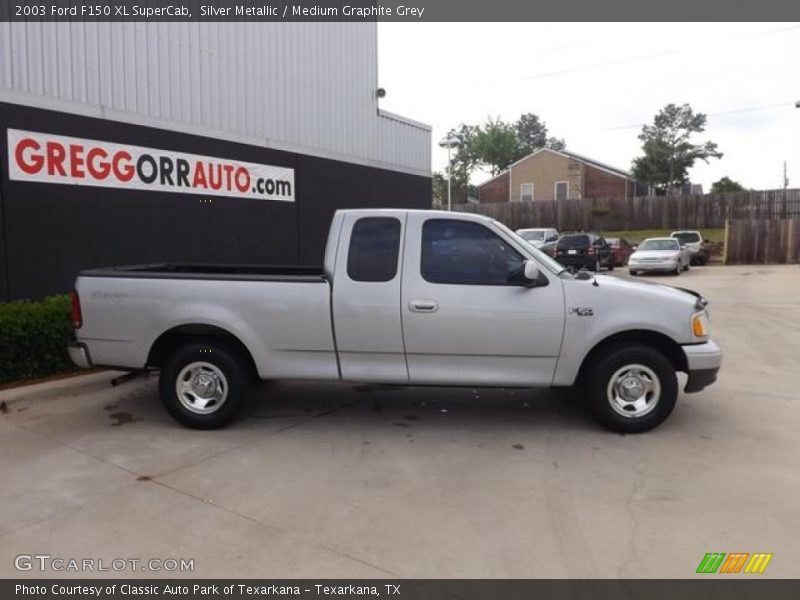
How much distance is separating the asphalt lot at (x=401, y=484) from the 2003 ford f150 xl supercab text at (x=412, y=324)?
1.62 ft

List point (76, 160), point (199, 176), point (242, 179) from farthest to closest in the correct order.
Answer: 1. point (242, 179)
2. point (199, 176)
3. point (76, 160)

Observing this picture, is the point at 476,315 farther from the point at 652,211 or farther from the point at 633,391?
the point at 652,211

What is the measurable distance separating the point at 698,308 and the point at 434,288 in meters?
2.24

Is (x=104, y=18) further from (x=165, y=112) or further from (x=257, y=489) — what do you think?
(x=257, y=489)

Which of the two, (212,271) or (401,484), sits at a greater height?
(212,271)

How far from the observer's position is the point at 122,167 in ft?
30.0

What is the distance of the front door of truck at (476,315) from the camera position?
5234mm

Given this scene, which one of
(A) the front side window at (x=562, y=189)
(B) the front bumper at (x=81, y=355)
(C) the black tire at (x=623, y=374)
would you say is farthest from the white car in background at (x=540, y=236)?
(A) the front side window at (x=562, y=189)

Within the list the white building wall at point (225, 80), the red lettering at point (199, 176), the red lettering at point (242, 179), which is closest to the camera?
the white building wall at point (225, 80)

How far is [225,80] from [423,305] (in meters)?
7.33

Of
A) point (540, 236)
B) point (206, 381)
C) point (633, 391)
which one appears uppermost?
point (540, 236)

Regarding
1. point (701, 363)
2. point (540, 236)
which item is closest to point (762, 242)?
point (540, 236)

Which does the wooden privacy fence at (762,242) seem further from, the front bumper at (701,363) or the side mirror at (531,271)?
the side mirror at (531,271)

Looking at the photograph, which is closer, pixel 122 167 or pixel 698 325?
pixel 698 325
